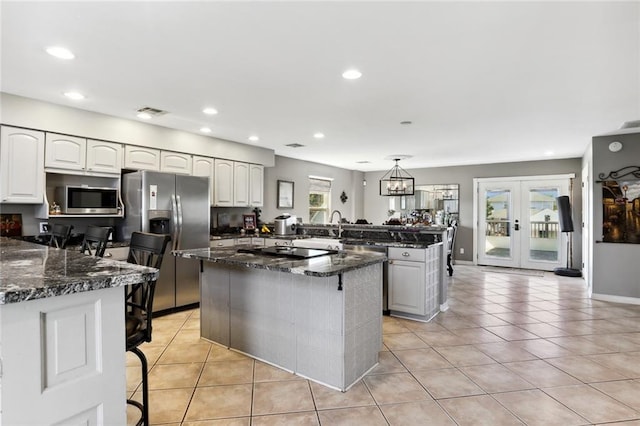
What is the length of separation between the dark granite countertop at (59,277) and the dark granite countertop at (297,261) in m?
1.06

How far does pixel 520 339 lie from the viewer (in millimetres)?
3477

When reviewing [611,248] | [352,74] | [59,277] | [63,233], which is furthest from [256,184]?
[611,248]

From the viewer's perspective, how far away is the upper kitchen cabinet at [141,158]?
4.26 meters

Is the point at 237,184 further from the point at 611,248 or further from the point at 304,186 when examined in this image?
the point at 611,248

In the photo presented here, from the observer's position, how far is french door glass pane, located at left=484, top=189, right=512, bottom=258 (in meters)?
7.93

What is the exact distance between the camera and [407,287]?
4.06 m

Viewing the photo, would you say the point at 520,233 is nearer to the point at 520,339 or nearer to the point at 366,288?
the point at 520,339

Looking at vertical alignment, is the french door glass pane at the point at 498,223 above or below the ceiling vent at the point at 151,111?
below

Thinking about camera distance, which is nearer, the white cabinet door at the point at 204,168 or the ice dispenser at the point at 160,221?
the ice dispenser at the point at 160,221

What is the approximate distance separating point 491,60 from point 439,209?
6461 millimetres

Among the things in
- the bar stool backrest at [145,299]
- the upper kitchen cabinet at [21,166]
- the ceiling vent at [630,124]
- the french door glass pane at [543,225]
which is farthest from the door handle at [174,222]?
the french door glass pane at [543,225]

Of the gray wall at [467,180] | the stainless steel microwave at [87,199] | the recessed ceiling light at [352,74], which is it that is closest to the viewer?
the recessed ceiling light at [352,74]

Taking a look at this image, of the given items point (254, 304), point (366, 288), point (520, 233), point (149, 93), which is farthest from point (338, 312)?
point (520, 233)

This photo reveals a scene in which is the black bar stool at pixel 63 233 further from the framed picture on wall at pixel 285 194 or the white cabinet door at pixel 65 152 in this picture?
the framed picture on wall at pixel 285 194
